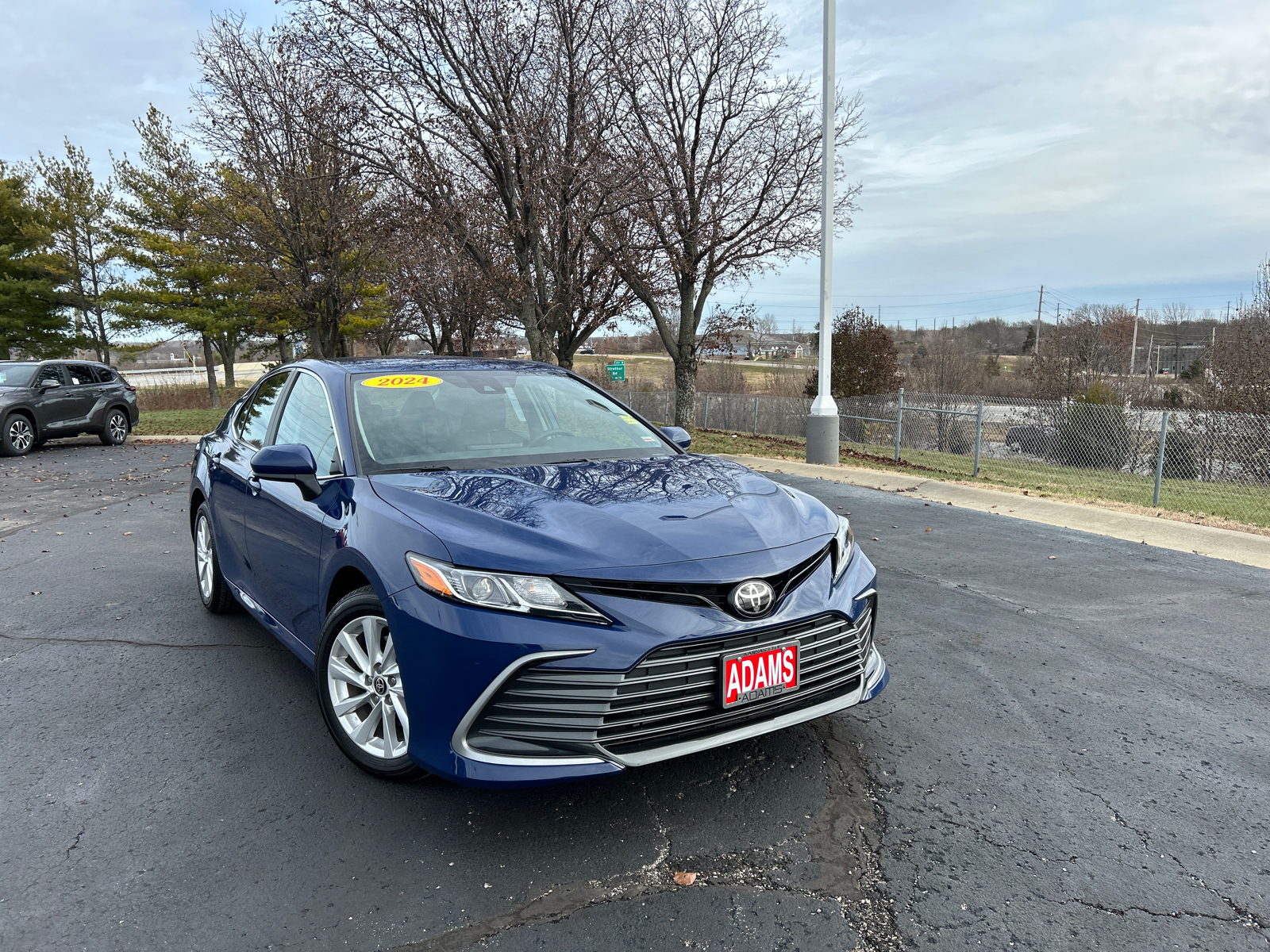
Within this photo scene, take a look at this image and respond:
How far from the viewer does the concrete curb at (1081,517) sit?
752 cm

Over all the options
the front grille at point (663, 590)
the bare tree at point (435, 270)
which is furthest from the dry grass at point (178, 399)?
the front grille at point (663, 590)

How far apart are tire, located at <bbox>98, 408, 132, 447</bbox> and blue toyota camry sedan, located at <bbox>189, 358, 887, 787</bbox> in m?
15.8

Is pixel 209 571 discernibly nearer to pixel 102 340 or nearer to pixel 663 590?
pixel 663 590

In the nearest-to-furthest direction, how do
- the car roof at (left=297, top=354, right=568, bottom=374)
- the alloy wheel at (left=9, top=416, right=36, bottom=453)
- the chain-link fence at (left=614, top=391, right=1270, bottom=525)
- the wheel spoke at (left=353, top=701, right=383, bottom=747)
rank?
1. the wheel spoke at (left=353, top=701, right=383, bottom=747)
2. the car roof at (left=297, top=354, right=568, bottom=374)
3. the chain-link fence at (left=614, top=391, right=1270, bottom=525)
4. the alloy wheel at (left=9, top=416, right=36, bottom=453)

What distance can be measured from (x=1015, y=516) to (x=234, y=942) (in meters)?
8.80

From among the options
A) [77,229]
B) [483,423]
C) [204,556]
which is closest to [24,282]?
[77,229]

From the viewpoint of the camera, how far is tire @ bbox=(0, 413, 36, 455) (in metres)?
14.6

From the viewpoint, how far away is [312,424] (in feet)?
12.8

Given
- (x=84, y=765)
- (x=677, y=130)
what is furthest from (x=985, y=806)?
(x=677, y=130)

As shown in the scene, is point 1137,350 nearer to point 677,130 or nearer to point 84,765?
point 677,130

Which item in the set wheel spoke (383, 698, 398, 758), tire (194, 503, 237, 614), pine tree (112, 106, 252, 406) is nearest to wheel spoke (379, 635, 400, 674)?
wheel spoke (383, 698, 398, 758)

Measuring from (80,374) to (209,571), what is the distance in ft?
47.0

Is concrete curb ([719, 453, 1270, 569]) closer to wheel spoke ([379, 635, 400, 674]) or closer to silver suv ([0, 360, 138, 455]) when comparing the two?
wheel spoke ([379, 635, 400, 674])

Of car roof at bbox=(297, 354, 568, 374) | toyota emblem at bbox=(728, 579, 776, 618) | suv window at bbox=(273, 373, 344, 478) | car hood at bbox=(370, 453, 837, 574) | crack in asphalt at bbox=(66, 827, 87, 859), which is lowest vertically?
crack in asphalt at bbox=(66, 827, 87, 859)
